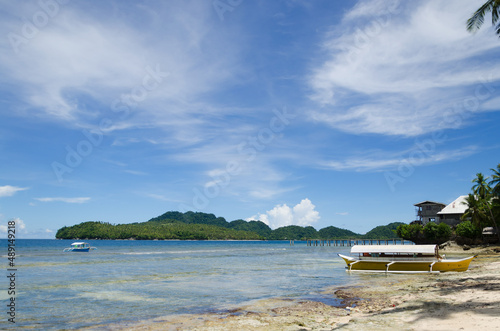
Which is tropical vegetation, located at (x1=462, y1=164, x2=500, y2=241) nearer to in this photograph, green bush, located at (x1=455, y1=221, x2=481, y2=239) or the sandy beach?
green bush, located at (x1=455, y1=221, x2=481, y2=239)

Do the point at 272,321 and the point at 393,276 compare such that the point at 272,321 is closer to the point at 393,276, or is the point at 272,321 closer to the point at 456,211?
the point at 393,276

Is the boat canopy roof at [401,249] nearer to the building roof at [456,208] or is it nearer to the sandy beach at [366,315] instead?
the sandy beach at [366,315]

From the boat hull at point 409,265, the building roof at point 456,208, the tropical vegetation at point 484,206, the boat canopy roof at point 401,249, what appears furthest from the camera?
the building roof at point 456,208

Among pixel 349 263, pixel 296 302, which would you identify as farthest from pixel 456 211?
pixel 296 302

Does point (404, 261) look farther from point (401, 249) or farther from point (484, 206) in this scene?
point (484, 206)

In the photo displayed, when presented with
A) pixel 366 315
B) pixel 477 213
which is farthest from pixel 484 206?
pixel 366 315

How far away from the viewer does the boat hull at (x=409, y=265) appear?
104ft

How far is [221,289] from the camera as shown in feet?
85.6

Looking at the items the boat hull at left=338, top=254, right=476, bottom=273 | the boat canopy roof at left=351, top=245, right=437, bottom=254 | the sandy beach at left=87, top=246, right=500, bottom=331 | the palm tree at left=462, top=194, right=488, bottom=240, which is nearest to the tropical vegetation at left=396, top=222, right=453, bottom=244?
the palm tree at left=462, top=194, right=488, bottom=240

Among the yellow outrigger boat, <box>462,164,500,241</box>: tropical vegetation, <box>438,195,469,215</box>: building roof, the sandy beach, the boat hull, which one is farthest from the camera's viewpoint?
<box>438,195,469,215</box>: building roof

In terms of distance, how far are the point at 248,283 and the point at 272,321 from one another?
1493cm

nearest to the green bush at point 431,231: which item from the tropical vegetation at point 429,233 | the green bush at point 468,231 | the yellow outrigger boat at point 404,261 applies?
the tropical vegetation at point 429,233

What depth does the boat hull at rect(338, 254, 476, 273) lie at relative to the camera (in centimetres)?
3162

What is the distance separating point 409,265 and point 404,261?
533 millimetres
